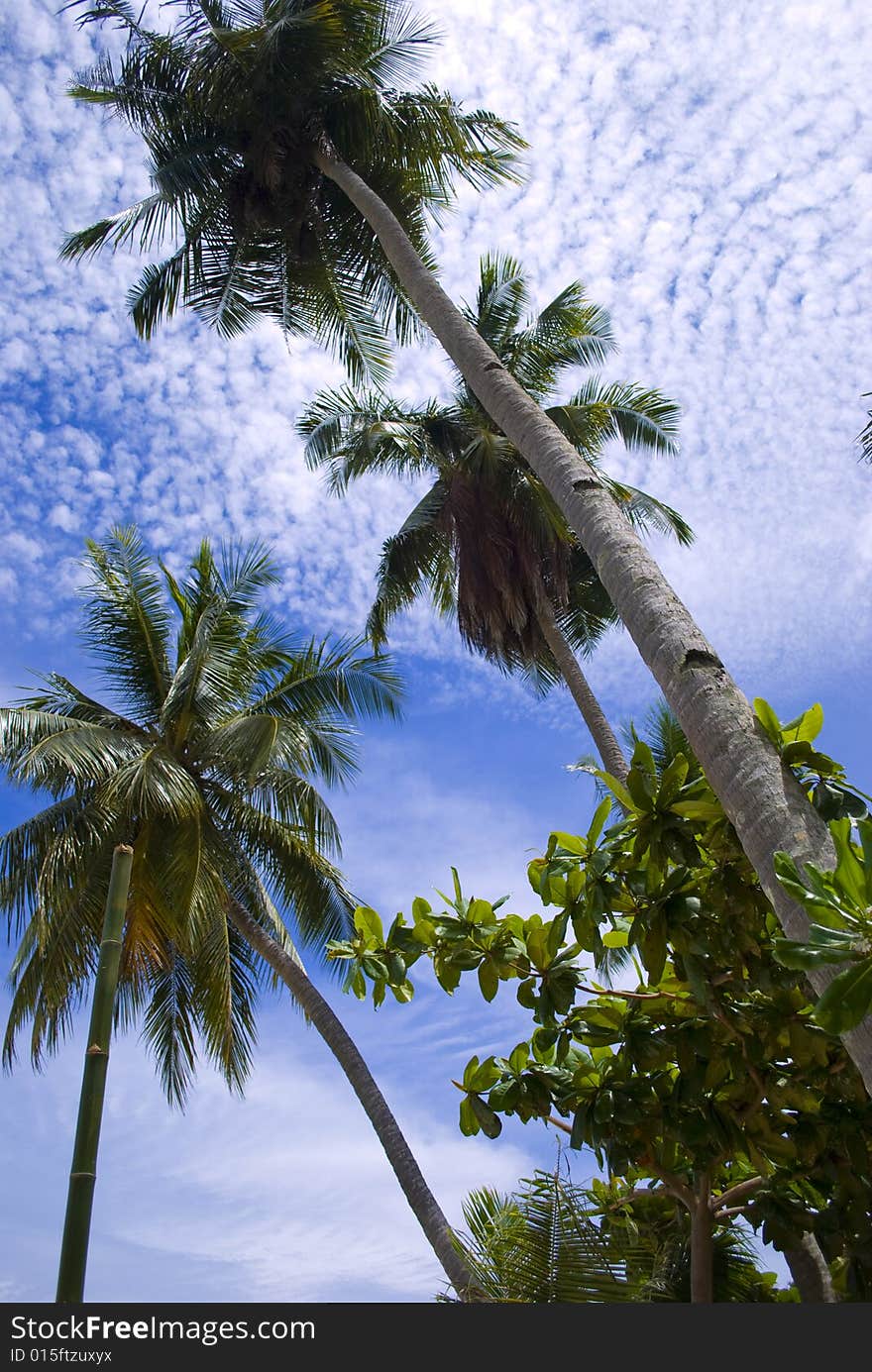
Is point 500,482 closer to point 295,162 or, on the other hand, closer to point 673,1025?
point 295,162

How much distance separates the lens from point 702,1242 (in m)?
5.55

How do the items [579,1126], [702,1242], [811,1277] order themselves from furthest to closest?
[811,1277]
[702,1242]
[579,1126]

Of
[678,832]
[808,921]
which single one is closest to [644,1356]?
[808,921]

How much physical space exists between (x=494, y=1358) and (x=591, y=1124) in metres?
2.23

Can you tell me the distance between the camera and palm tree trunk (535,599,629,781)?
434 inches

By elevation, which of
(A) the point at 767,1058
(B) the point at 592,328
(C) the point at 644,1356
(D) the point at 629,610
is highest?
(B) the point at 592,328

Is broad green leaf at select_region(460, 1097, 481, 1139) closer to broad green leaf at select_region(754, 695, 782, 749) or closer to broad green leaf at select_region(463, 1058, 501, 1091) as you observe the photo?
broad green leaf at select_region(463, 1058, 501, 1091)

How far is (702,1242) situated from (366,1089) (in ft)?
19.2

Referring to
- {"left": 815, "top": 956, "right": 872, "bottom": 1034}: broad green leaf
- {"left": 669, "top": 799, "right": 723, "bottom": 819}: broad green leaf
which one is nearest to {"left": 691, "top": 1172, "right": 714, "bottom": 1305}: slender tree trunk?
{"left": 669, "top": 799, "right": 723, "bottom": 819}: broad green leaf

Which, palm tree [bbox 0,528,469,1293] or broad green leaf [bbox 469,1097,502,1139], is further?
palm tree [bbox 0,528,469,1293]

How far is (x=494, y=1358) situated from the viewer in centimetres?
296

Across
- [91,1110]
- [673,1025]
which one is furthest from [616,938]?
[91,1110]

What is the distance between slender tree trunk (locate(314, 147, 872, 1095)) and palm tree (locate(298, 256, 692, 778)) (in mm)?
6827

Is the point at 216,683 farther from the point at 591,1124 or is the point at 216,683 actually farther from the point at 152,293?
the point at 591,1124
